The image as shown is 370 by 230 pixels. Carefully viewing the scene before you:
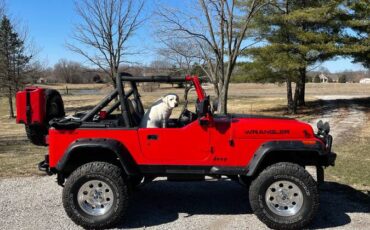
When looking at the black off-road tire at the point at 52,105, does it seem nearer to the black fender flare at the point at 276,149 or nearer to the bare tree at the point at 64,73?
the black fender flare at the point at 276,149

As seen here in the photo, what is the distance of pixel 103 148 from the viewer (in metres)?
5.09

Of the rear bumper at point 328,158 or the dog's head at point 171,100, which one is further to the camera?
the dog's head at point 171,100

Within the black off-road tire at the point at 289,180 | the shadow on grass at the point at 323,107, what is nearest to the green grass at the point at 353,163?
the black off-road tire at the point at 289,180

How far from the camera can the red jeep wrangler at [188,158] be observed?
505 centimetres

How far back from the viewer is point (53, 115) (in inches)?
222

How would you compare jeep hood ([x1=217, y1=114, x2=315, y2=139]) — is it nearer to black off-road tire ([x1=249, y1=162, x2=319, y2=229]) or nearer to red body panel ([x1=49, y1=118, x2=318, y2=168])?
red body panel ([x1=49, y1=118, x2=318, y2=168])

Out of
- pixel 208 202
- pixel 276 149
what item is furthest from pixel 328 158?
pixel 208 202

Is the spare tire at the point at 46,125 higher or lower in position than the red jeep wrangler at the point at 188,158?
higher

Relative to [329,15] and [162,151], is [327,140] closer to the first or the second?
[162,151]

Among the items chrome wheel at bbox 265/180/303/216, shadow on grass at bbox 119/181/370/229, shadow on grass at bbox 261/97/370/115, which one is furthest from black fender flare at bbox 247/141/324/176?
shadow on grass at bbox 261/97/370/115

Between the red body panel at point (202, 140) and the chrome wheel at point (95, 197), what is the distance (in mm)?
536

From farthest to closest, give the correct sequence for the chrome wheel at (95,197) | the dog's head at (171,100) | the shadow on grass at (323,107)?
the shadow on grass at (323,107) < the dog's head at (171,100) < the chrome wheel at (95,197)

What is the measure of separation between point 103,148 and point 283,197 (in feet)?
7.32

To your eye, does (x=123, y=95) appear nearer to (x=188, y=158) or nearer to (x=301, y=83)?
(x=188, y=158)
